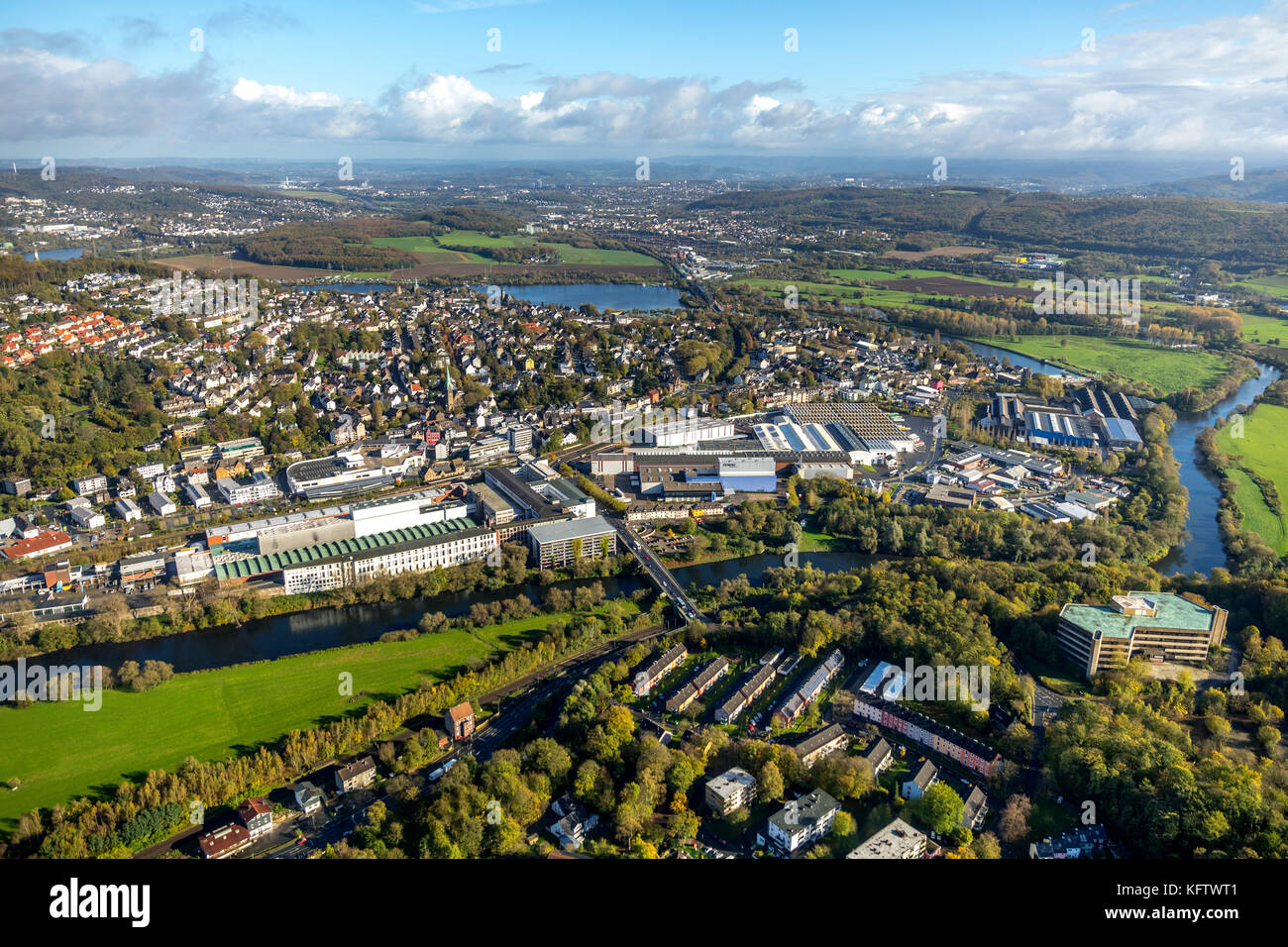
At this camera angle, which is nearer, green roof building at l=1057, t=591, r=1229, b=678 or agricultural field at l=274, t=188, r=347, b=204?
green roof building at l=1057, t=591, r=1229, b=678

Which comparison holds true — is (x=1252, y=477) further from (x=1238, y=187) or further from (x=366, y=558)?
(x=1238, y=187)

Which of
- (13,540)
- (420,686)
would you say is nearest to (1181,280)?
(420,686)

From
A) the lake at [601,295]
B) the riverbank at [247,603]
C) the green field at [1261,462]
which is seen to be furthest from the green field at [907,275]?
the riverbank at [247,603]

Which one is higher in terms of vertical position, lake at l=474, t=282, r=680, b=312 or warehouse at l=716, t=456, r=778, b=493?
lake at l=474, t=282, r=680, b=312

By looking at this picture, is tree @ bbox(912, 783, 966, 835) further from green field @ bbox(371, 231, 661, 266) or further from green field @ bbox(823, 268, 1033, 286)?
green field @ bbox(371, 231, 661, 266)

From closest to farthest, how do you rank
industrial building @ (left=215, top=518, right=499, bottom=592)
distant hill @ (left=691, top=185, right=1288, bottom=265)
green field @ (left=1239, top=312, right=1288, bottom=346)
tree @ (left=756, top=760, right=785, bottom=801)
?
tree @ (left=756, top=760, right=785, bottom=801) < industrial building @ (left=215, top=518, right=499, bottom=592) < green field @ (left=1239, top=312, right=1288, bottom=346) < distant hill @ (left=691, top=185, right=1288, bottom=265)

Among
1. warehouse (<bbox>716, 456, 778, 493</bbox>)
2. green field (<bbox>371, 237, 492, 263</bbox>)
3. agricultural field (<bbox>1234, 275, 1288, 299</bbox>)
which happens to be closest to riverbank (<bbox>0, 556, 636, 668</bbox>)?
warehouse (<bbox>716, 456, 778, 493</bbox>)
